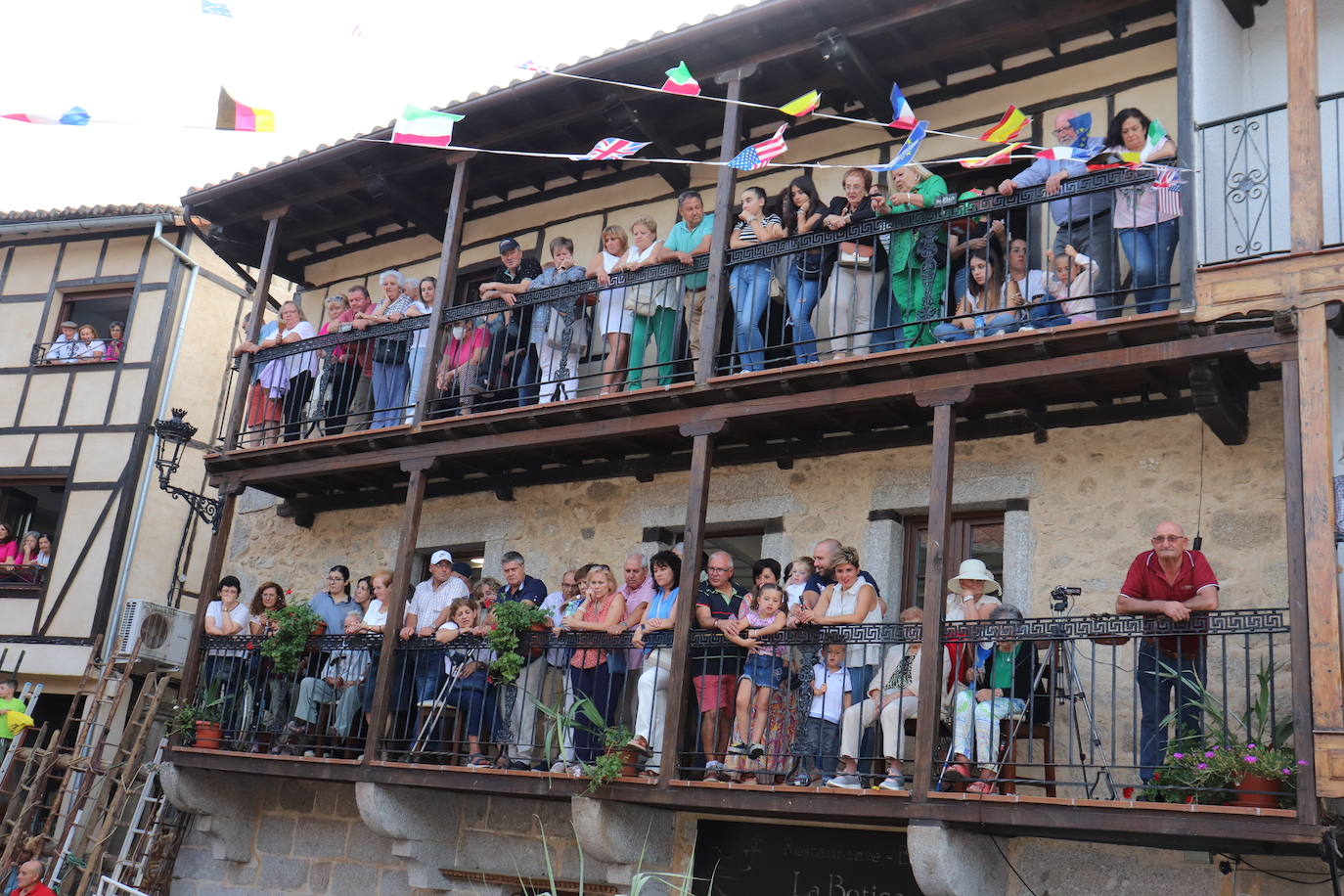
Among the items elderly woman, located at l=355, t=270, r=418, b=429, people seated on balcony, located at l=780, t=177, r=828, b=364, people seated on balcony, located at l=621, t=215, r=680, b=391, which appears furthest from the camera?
elderly woman, located at l=355, t=270, r=418, b=429

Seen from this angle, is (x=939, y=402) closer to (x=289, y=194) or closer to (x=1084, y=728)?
(x=1084, y=728)

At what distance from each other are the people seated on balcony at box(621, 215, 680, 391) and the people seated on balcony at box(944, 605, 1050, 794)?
3.31 meters

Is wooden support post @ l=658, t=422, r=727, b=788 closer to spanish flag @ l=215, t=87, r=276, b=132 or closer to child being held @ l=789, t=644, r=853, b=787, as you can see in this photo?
child being held @ l=789, t=644, r=853, b=787

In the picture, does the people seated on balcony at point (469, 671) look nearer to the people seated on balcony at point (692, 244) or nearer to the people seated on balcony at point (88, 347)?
the people seated on balcony at point (692, 244)

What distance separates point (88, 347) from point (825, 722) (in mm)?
10860

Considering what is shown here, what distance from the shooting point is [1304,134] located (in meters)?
7.09

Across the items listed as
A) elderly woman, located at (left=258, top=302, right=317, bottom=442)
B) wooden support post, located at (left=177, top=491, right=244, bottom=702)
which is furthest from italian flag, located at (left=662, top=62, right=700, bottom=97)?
wooden support post, located at (left=177, top=491, right=244, bottom=702)

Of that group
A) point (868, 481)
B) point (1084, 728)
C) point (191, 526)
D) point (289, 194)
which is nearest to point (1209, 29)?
point (868, 481)

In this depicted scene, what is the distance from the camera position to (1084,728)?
7969 millimetres

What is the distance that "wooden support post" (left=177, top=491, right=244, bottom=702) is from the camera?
1107 cm

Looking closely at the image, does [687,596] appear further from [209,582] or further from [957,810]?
[209,582]

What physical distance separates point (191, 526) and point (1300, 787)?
11959 millimetres

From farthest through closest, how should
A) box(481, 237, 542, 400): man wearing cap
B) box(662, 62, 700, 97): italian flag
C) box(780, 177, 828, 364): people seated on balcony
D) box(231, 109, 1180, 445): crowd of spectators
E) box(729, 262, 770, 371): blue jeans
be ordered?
box(481, 237, 542, 400): man wearing cap, box(729, 262, 770, 371): blue jeans, box(780, 177, 828, 364): people seated on balcony, box(662, 62, 700, 97): italian flag, box(231, 109, 1180, 445): crowd of spectators

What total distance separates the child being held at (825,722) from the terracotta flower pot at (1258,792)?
7.14 feet
